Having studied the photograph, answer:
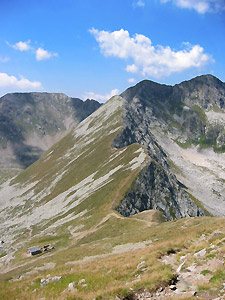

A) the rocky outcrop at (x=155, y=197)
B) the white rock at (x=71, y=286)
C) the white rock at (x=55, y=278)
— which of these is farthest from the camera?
the rocky outcrop at (x=155, y=197)

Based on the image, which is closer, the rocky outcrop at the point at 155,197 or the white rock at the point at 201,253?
the white rock at the point at 201,253

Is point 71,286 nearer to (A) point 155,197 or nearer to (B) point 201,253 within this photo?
(B) point 201,253

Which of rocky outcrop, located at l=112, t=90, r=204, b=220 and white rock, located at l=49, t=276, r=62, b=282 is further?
rocky outcrop, located at l=112, t=90, r=204, b=220

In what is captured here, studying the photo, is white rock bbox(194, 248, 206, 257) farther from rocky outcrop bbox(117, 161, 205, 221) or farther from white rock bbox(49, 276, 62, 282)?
rocky outcrop bbox(117, 161, 205, 221)

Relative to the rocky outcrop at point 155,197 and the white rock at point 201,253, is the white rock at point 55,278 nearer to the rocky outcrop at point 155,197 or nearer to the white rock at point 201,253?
the white rock at point 201,253

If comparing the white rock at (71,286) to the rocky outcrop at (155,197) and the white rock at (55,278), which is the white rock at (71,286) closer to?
the white rock at (55,278)

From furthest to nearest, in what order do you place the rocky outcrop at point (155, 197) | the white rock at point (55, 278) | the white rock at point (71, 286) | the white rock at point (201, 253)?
the rocky outcrop at point (155, 197)
the white rock at point (55, 278)
the white rock at point (201, 253)
the white rock at point (71, 286)

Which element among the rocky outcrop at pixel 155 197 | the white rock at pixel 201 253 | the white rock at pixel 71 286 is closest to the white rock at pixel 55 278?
the white rock at pixel 71 286

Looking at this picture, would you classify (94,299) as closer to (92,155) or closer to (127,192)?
(127,192)

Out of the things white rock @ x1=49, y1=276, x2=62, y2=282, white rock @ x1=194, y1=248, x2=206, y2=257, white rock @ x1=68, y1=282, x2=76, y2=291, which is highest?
white rock @ x1=68, y1=282, x2=76, y2=291

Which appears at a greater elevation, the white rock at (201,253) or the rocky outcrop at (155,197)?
the white rock at (201,253)

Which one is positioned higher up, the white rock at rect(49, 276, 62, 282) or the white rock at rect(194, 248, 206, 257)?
the white rock at rect(49, 276, 62, 282)

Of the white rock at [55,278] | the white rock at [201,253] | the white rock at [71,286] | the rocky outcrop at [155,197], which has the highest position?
the white rock at [71,286]

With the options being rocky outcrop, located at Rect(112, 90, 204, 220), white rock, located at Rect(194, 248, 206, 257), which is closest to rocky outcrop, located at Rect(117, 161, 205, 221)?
rocky outcrop, located at Rect(112, 90, 204, 220)
